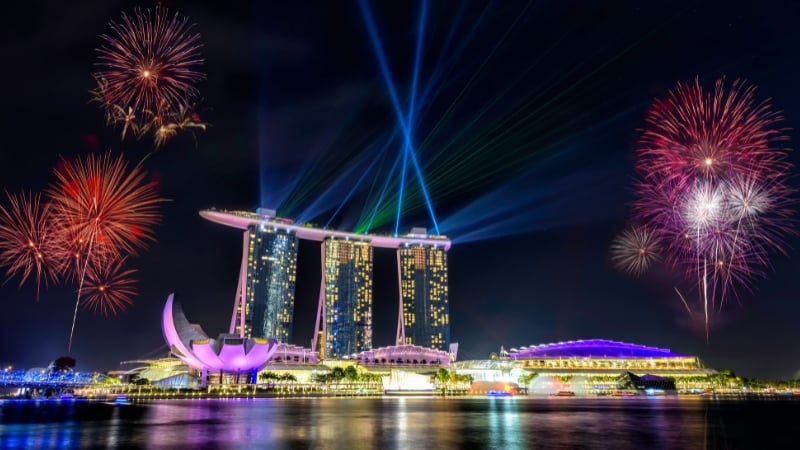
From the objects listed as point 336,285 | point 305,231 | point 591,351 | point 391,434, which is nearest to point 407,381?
point 336,285

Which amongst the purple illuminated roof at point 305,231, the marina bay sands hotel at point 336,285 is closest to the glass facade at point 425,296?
the marina bay sands hotel at point 336,285

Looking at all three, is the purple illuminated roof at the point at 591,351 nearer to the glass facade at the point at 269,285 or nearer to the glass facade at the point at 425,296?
the glass facade at the point at 425,296

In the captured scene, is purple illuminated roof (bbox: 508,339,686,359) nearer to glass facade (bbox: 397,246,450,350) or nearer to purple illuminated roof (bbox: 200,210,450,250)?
glass facade (bbox: 397,246,450,350)

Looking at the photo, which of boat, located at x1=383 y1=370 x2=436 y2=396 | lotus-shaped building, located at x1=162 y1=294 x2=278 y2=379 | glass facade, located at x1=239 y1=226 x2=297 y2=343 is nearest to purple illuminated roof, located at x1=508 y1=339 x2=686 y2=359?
boat, located at x1=383 y1=370 x2=436 y2=396

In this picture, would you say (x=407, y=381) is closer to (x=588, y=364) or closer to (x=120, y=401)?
(x=588, y=364)

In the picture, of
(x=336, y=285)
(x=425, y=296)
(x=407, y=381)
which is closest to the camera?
(x=407, y=381)
